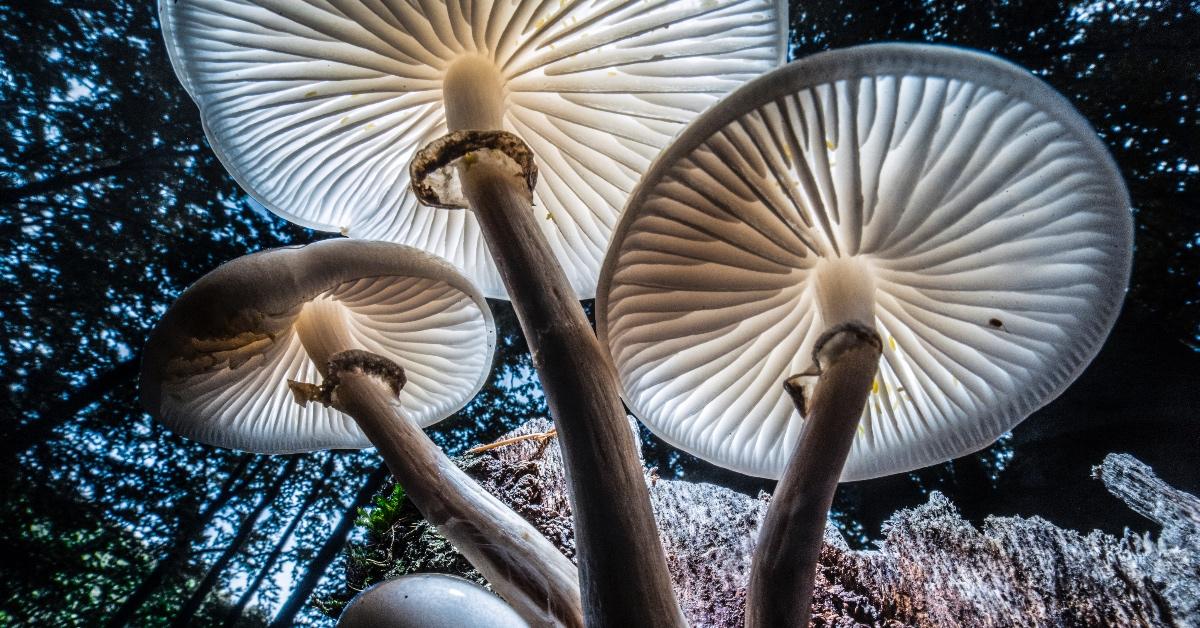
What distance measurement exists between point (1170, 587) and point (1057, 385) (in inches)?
23.0

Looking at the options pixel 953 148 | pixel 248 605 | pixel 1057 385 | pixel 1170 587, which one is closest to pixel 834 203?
pixel 953 148

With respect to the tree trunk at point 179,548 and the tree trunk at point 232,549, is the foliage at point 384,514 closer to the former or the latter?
the tree trunk at point 232,549

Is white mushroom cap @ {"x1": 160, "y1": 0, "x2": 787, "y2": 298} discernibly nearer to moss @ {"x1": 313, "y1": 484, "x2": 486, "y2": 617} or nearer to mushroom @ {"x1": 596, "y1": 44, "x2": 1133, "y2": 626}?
mushroom @ {"x1": 596, "y1": 44, "x2": 1133, "y2": 626}

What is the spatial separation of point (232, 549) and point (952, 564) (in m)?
4.04

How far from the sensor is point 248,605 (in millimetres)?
3232

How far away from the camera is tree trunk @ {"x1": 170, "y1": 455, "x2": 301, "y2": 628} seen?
3125 millimetres

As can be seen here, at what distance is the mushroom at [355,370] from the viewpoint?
1.17 m

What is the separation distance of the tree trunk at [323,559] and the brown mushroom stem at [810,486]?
2.53m

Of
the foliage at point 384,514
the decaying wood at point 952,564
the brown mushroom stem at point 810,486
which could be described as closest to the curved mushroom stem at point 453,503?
the brown mushroom stem at point 810,486

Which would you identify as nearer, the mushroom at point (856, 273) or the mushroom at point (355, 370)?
the mushroom at point (856, 273)

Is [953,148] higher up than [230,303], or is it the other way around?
[953,148]

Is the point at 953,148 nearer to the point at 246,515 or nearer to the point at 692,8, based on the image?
the point at 692,8

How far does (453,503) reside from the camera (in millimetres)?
1223

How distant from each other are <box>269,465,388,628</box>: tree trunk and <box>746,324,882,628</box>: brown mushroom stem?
2.53m
